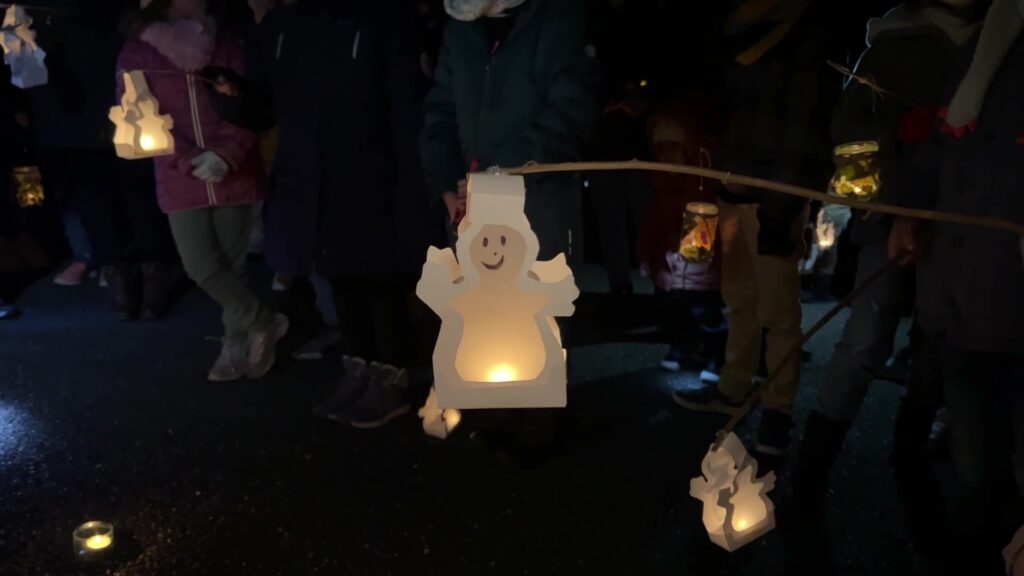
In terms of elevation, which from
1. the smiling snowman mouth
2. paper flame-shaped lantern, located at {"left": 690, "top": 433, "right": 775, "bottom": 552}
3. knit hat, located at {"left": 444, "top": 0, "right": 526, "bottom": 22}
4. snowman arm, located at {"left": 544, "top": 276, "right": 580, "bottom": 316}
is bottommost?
paper flame-shaped lantern, located at {"left": 690, "top": 433, "right": 775, "bottom": 552}

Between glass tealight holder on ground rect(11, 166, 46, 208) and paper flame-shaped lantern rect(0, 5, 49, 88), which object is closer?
paper flame-shaped lantern rect(0, 5, 49, 88)

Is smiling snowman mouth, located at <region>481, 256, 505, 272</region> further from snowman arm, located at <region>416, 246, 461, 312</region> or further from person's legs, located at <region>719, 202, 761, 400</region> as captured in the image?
person's legs, located at <region>719, 202, 761, 400</region>

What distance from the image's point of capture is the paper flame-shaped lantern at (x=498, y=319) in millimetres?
1098

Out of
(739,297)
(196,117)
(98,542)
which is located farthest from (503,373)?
(196,117)

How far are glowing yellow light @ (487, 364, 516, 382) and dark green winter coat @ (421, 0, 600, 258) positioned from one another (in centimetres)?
118

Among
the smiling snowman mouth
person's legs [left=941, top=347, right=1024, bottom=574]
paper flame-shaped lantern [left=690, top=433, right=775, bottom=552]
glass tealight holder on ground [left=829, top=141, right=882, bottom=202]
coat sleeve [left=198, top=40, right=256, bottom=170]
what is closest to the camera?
the smiling snowman mouth

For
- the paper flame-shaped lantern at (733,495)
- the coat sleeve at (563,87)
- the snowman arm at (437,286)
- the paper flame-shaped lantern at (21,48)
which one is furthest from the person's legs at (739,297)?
the paper flame-shaped lantern at (21,48)

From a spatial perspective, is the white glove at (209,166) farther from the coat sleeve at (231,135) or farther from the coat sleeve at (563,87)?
the coat sleeve at (563,87)

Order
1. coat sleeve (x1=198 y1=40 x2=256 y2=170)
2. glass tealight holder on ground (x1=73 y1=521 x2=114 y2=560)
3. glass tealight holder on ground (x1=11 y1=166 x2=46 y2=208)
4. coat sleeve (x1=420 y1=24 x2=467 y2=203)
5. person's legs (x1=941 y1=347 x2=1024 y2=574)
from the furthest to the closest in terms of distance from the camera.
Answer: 1. glass tealight holder on ground (x1=11 y1=166 x2=46 y2=208)
2. coat sleeve (x1=198 y1=40 x2=256 y2=170)
3. coat sleeve (x1=420 y1=24 x2=467 y2=203)
4. glass tealight holder on ground (x1=73 y1=521 x2=114 y2=560)
5. person's legs (x1=941 y1=347 x2=1024 y2=574)

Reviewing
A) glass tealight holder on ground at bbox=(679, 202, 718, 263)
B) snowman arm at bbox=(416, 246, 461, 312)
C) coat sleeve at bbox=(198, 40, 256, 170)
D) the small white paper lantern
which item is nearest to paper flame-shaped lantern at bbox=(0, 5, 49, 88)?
coat sleeve at bbox=(198, 40, 256, 170)

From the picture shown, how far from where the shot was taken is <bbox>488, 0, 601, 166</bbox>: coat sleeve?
2266 millimetres

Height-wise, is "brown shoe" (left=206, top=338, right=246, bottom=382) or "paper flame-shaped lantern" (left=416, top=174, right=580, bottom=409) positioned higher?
"paper flame-shaped lantern" (left=416, top=174, right=580, bottom=409)

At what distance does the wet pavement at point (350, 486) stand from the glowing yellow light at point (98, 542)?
0.04 metres

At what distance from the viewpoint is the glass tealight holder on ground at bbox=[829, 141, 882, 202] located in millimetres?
1965
